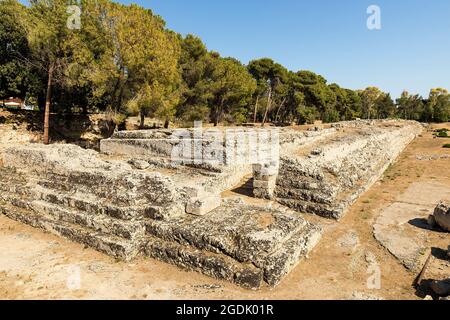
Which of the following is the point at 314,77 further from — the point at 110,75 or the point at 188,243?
the point at 188,243

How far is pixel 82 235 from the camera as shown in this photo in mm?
6695

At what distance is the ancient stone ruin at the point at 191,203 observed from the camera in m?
5.78

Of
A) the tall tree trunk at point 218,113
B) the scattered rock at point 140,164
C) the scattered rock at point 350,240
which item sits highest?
the tall tree trunk at point 218,113

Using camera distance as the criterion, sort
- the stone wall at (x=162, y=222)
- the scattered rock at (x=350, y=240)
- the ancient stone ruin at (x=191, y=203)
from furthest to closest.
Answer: the scattered rock at (x=350, y=240) → the ancient stone ruin at (x=191, y=203) → the stone wall at (x=162, y=222)

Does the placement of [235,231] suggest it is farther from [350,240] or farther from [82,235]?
[82,235]

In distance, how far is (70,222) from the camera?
7199 mm

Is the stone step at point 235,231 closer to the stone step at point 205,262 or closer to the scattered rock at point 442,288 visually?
the stone step at point 205,262

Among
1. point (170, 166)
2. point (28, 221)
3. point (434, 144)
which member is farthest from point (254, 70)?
point (28, 221)

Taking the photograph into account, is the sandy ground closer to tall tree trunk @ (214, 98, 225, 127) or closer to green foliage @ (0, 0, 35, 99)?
green foliage @ (0, 0, 35, 99)

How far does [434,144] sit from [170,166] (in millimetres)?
24320

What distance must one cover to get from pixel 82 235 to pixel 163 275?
2234 millimetres

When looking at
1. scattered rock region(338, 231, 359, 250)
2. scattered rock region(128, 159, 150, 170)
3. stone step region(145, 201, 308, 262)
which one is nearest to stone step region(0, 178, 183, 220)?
stone step region(145, 201, 308, 262)

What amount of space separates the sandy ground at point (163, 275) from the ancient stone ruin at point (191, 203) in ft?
0.83

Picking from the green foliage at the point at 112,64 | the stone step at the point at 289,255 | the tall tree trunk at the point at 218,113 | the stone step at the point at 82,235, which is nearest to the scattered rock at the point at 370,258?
the stone step at the point at 289,255
